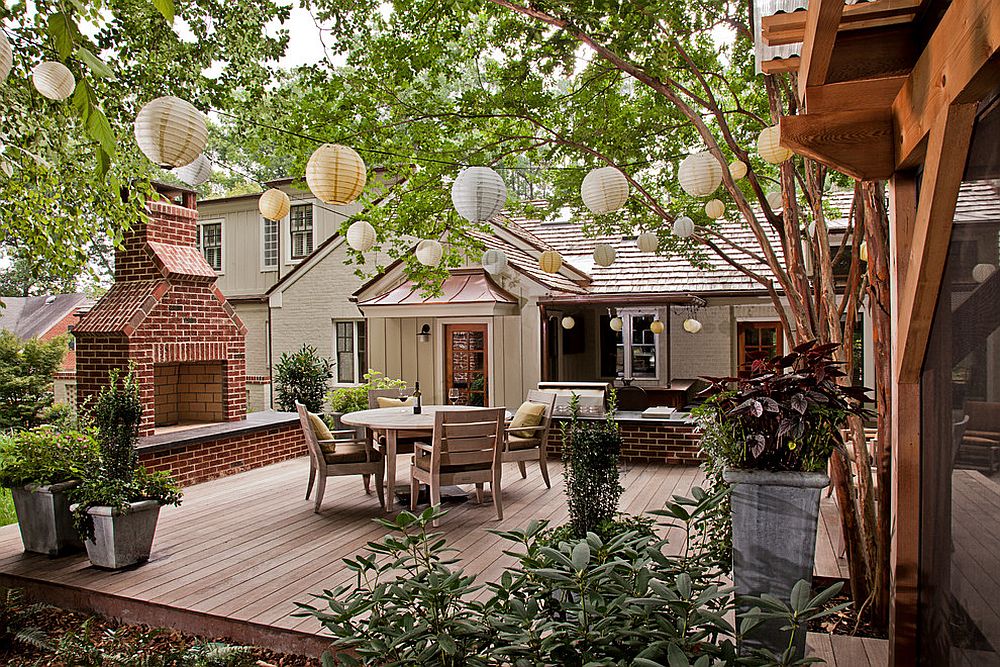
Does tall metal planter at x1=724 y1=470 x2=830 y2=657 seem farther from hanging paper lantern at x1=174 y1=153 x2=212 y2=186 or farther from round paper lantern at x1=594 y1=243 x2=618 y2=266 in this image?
round paper lantern at x1=594 y1=243 x2=618 y2=266

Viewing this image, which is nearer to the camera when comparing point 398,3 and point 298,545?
point 398,3

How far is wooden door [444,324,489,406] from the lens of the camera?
12.1 m

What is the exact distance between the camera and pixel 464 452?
604 cm

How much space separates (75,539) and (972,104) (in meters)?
6.10

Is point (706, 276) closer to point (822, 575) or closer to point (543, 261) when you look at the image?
point (543, 261)

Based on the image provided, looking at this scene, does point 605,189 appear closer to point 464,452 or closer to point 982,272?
point 464,452

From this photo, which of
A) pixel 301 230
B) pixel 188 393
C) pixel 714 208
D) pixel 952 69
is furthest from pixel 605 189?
pixel 301 230

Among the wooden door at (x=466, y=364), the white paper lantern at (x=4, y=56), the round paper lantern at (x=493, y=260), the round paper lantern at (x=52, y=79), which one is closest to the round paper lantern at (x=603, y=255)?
the round paper lantern at (x=493, y=260)

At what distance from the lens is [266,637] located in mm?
3885

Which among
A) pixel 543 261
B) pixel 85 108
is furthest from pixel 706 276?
pixel 85 108

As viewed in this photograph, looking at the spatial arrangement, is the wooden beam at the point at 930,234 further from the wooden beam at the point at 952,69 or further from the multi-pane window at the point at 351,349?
the multi-pane window at the point at 351,349

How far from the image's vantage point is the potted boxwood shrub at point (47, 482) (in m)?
5.16

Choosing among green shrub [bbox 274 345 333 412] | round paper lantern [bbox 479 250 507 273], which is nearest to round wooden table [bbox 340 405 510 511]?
round paper lantern [bbox 479 250 507 273]

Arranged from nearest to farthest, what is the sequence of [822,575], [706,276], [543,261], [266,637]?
[266,637] → [822,575] → [543,261] → [706,276]
